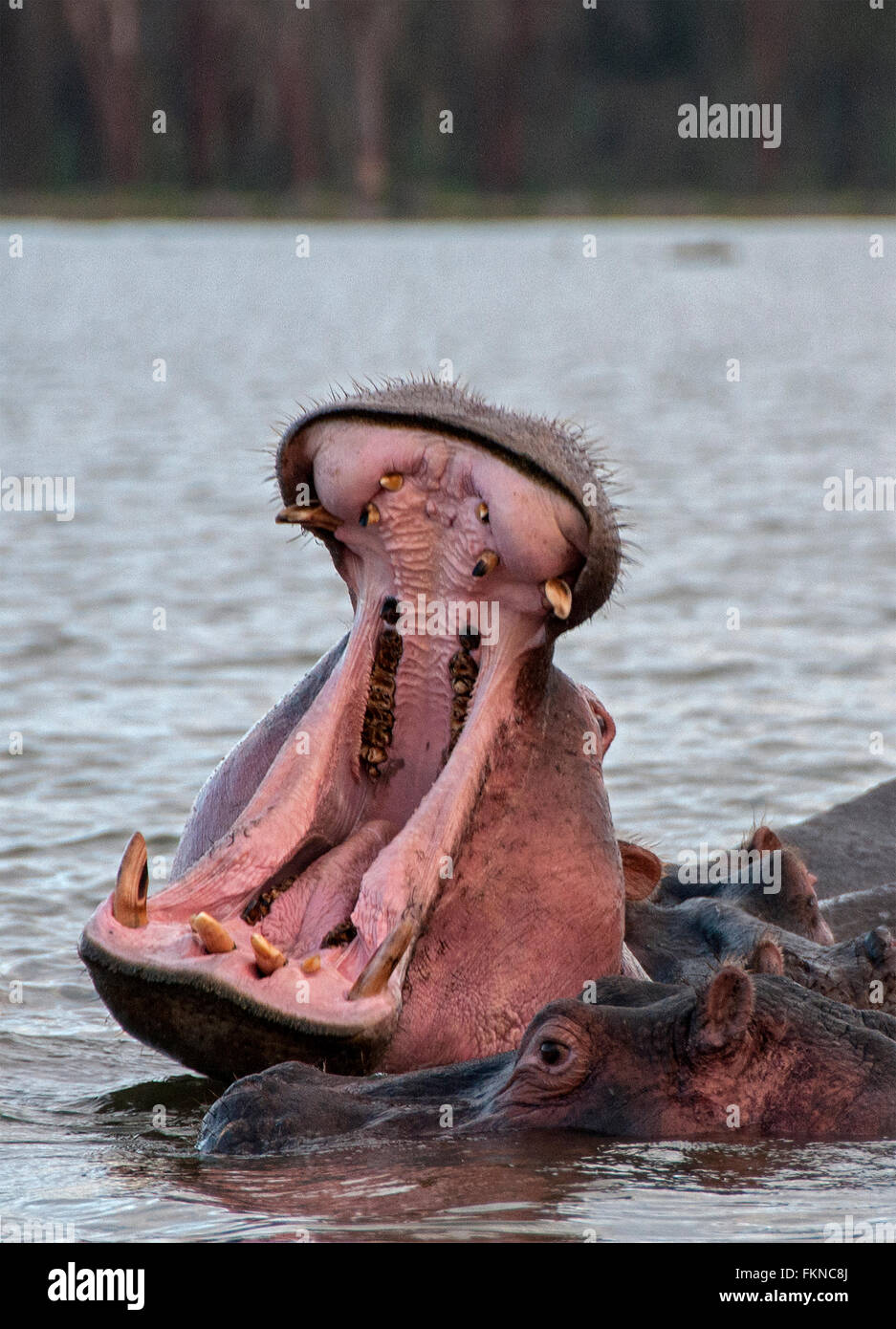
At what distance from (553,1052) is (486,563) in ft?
3.10

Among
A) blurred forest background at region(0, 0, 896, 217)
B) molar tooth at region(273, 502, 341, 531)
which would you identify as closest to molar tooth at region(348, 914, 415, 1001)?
molar tooth at region(273, 502, 341, 531)

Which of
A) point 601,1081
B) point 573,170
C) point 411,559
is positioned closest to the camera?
point 601,1081

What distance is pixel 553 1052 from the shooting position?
13.1 ft

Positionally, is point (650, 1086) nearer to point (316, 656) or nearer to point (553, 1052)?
point (553, 1052)

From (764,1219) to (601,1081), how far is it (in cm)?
41

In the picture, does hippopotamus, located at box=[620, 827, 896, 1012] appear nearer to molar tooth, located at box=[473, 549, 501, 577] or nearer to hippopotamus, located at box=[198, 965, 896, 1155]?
hippopotamus, located at box=[198, 965, 896, 1155]

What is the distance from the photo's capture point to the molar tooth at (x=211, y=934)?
162 inches

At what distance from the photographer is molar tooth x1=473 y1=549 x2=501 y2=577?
4359 millimetres

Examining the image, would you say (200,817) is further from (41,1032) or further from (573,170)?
(573,170)

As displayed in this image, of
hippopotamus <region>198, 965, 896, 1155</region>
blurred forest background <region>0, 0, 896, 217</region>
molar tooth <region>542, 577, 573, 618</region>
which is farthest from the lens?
blurred forest background <region>0, 0, 896, 217</region>

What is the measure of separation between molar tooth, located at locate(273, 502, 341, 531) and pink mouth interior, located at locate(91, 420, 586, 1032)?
0.7 inches
